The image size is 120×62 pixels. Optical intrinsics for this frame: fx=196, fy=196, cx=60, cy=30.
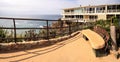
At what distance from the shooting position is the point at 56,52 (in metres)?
8.26

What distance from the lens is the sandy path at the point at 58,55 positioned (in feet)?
23.8

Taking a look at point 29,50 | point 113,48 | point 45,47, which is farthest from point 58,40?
point 113,48

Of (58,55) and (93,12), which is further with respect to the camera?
(93,12)

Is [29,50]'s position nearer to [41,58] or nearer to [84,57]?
[41,58]

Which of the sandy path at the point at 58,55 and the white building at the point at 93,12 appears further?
the white building at the point at 93,12

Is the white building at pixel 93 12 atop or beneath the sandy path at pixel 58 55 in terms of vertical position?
atop

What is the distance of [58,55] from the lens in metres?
7.92

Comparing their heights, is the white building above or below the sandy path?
above

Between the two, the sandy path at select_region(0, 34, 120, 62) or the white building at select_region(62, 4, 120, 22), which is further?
the white building at select_region(62, 4, 120, 22)

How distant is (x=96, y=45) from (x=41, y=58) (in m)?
2.31

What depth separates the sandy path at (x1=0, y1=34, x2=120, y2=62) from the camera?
23.8ft

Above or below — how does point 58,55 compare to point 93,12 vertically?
below

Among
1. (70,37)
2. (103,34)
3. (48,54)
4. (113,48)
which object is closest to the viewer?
(48,54)

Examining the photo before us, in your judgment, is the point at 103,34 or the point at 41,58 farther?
the point at 103,34
